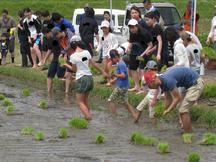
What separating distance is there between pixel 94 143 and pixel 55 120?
8.09 ft

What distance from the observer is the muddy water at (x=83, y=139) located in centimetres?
1005

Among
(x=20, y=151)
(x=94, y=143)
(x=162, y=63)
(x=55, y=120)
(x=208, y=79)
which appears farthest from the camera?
(x=208, y=79)

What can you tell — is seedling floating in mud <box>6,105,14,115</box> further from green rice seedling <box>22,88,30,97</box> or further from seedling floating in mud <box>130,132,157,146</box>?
seedling floating in mud <box>130,132,157,146</box>

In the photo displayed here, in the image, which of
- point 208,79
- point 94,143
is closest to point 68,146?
point 94,143

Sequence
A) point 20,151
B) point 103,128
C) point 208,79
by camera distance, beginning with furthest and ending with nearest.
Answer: point 208,79
point 103,128
point 20,151

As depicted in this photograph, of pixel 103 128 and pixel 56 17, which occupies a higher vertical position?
pixel 56 17

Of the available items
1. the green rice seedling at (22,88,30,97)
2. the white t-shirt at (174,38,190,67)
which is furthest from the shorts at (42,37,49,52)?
the white t-shirt at (174,38,190,67)

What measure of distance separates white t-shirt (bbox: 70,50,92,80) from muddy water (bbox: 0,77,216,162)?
0.97m

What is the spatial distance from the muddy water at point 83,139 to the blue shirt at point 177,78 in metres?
0.87

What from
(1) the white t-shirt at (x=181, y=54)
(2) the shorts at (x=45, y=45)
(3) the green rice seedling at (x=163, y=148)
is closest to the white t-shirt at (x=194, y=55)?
(1) the white t-shirt at (x=181, y=54)

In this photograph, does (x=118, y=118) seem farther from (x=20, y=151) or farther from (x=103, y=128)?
(x=20, y=151)

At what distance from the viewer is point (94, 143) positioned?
11109 millimetres

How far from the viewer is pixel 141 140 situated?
11.0 metres

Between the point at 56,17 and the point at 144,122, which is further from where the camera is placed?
the point at 56,17
